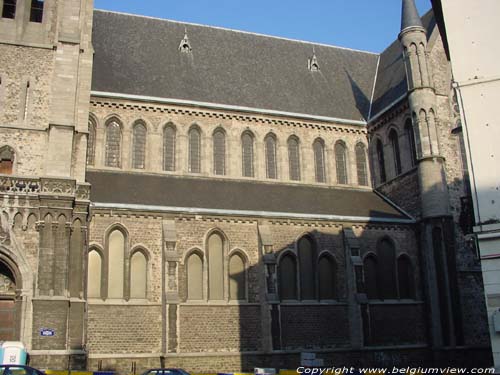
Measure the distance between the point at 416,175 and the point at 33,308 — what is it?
18.4m

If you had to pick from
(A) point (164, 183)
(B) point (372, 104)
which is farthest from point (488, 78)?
(B) point (372, 104)

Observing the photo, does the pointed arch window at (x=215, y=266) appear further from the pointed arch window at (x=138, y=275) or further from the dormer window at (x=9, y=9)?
the dormer window at (x=9, y=9)

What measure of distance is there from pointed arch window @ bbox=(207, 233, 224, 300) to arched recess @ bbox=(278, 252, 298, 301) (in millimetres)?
2569

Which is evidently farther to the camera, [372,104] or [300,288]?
[372,104]

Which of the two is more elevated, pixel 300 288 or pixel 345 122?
pixel 345 122

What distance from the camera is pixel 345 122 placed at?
33344 millimetres

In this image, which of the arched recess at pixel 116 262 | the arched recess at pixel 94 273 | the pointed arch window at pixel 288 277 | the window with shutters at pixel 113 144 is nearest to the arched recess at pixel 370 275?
the pointed arch window at pixel 288 277

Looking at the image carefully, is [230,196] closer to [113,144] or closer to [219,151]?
[219,151]

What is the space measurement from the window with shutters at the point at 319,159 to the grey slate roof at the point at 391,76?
12.6 ft

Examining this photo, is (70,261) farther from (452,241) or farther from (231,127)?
(452,241)

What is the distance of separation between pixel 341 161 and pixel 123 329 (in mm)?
15135

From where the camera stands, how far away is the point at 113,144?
29062 mm

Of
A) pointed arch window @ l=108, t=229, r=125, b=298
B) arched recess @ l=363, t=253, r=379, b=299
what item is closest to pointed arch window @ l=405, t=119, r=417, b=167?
arched recess @ l=363, t=253, r=379, b=299

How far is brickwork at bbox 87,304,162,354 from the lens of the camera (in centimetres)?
2338
